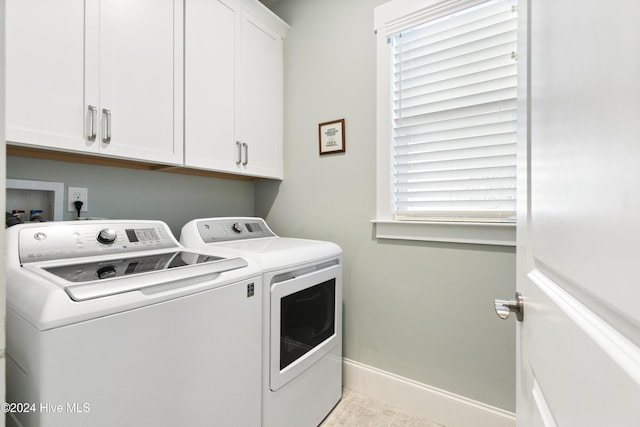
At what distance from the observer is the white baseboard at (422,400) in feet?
4.92

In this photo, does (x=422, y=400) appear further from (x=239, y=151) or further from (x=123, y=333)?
(x=239, y=151)

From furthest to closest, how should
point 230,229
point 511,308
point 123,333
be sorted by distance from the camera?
point 230,229, point 123,333, point 511,308

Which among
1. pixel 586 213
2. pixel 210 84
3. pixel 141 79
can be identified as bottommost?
pixel 586 213

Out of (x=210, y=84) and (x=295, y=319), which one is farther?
(x=210, y=84)

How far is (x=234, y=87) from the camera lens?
184 cm

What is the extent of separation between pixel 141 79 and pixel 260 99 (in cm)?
79

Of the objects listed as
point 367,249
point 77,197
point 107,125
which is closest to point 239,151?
point 107,125

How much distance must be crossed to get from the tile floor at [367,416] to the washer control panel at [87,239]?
1290mm

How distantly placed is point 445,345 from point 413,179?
95cm

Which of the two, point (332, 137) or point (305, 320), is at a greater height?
point (332, 137)

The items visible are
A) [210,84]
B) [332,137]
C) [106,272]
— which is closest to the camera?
[106,272]

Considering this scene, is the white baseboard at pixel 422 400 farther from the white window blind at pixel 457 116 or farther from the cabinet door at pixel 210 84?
the cabinet door at pixel 210 84

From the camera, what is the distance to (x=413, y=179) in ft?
5.73

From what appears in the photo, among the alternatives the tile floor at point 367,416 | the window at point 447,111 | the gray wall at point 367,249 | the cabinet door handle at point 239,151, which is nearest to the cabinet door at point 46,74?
the cabinet door handle at point 239,151
